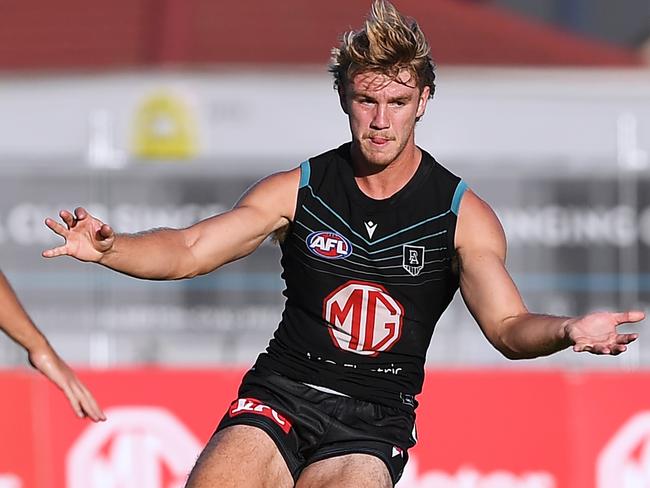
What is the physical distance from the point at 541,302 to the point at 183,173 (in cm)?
316

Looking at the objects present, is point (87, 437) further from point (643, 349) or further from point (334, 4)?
point (334, 4)

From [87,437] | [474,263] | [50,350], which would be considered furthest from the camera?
[87,437]

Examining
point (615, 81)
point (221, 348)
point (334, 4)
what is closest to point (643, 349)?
point (615, 81)

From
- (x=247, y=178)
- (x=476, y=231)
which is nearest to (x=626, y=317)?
(x=476, y=231)

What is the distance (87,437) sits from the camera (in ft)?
28.3

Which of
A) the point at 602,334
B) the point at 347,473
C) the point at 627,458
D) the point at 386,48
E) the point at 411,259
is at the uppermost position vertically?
the point at 386,48

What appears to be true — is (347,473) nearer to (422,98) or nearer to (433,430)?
(422,98)

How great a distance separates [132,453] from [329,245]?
3355mm

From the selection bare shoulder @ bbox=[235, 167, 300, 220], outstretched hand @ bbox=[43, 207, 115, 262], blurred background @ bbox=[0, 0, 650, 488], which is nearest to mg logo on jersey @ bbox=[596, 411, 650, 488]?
blurred background @ bbox=[0, 0, 650, 488]

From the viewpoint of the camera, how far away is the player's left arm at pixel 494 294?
17.2 feet

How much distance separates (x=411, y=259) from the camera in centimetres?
564

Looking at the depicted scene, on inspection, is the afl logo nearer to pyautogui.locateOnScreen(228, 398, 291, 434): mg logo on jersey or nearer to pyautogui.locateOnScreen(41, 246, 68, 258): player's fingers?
pyautogui.locateOnScreen(228, 398, 291, 434): mg logo on jersey

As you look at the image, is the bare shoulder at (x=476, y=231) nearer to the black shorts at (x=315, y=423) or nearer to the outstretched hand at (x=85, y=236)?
the black shorts at (x=315, y=423)

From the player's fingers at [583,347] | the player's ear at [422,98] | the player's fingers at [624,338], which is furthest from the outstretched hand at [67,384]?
the player's fingers at [624,338]
